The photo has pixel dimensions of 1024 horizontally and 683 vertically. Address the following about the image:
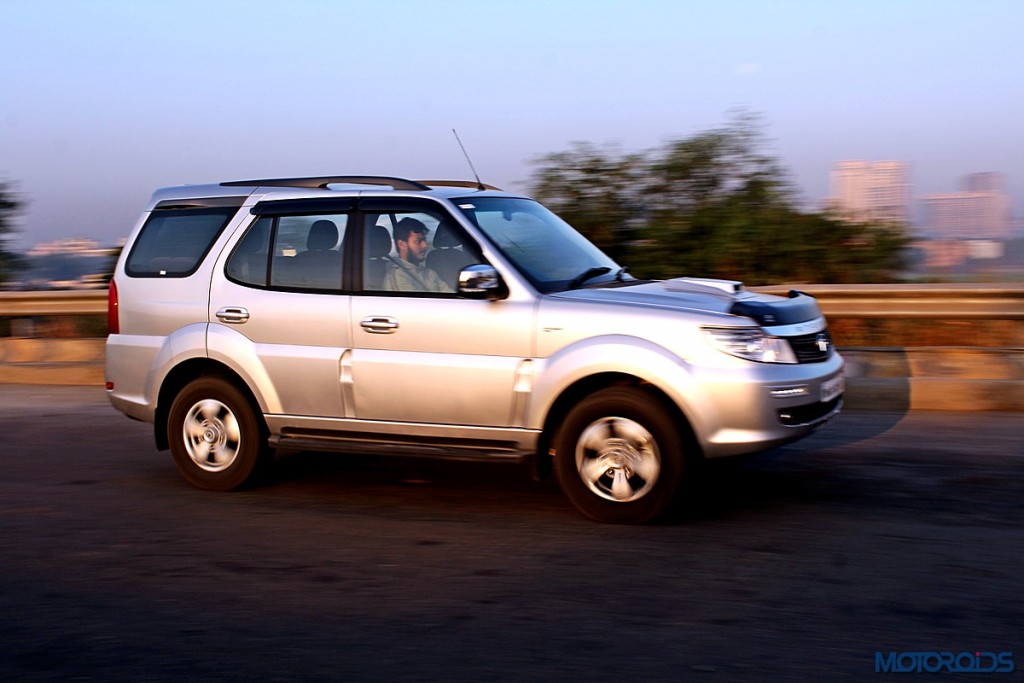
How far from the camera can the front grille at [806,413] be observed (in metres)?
5.88

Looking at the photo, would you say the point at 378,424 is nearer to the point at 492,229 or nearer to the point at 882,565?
the point at 492,229

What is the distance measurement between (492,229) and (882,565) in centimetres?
291

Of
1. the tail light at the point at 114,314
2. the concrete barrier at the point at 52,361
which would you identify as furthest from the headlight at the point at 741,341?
the concrete barrier at the point at 52,361

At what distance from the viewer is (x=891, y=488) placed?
6.68m

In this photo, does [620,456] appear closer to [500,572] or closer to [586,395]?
[586,395]

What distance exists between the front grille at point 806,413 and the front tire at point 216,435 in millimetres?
3229

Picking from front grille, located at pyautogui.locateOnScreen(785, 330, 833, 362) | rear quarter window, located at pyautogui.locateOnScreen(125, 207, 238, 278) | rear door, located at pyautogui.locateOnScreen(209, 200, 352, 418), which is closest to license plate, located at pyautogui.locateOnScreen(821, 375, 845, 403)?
front grille, located at pyautogui.locateOnScreen(785, 330, 833, 362)

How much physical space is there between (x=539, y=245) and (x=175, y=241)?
7.98 ft

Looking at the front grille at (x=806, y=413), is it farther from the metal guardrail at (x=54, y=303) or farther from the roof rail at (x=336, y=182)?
the metal guardrail at (x=54, y=303)

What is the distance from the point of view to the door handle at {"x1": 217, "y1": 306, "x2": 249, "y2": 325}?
690 centimetres

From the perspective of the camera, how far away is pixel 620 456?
5.96 metres

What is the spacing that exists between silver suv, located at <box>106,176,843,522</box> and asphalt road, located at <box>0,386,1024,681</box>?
0.42 m

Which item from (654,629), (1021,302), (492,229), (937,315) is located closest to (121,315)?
(492,229)

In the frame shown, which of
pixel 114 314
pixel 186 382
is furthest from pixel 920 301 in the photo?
pixel 114 314
